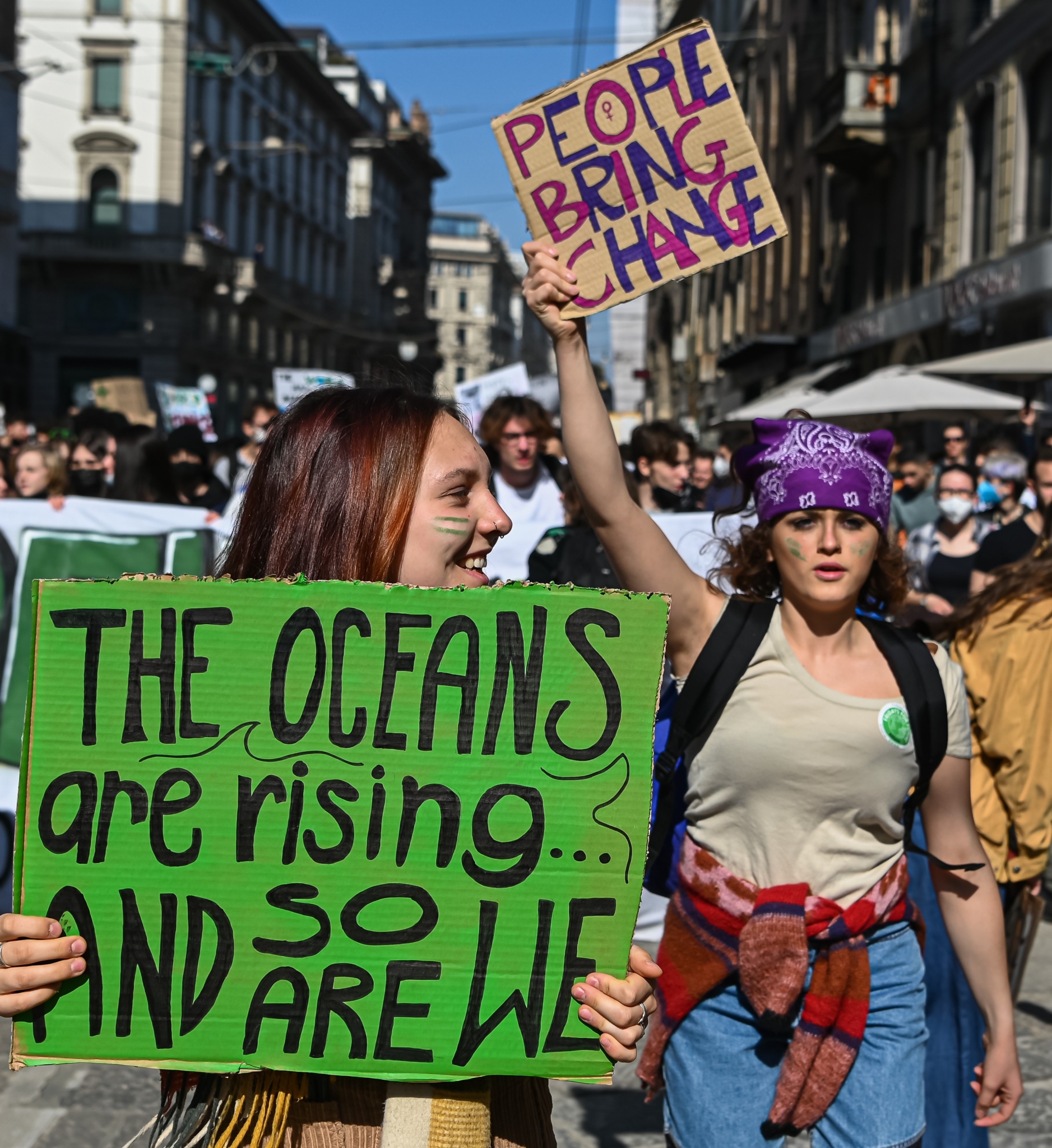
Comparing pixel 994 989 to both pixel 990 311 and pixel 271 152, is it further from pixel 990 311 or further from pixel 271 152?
pixel 271 152

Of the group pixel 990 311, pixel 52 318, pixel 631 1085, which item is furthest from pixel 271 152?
pixel 631 1085

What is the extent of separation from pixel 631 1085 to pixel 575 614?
3.00m

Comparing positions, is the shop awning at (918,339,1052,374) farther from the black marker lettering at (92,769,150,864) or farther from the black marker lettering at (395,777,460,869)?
the black marker lettering at (92,769,150,864)

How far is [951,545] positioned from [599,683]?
19.3 ft

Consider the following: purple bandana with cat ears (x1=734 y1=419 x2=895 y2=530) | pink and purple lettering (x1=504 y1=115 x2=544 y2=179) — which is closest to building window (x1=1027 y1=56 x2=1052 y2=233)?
purple bandana with cat ears (x1=734 y1=419 x2=895 y2=530)

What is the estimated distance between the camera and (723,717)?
257cm

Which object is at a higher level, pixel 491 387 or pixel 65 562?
pixel 491 387

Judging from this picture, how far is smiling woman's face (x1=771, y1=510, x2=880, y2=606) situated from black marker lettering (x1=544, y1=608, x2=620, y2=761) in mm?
920

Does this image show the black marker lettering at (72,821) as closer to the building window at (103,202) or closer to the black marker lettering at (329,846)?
the black marker lettering at (329,846)

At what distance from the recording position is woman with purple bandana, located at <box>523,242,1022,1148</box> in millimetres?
2484

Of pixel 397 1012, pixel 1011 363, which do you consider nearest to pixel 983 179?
pixel 1011 363

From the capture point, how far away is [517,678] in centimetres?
176

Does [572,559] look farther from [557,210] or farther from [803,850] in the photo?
[803,850]

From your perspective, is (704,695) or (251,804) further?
(704,695)
